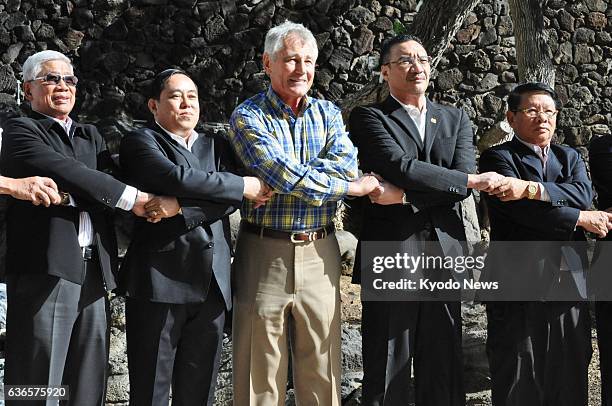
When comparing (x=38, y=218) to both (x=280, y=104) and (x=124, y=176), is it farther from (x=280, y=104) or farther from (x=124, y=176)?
(x=280, y=104)

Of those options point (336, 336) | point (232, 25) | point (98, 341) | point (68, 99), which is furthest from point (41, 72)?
point (232, 25)

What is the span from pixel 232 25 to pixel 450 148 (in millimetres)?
6446

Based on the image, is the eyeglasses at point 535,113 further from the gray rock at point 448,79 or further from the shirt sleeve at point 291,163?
the gray rock at point 448,79

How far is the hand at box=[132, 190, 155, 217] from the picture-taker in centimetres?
264

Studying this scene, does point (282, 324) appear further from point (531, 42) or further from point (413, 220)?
point (531, 42)

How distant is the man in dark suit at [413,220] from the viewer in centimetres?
282

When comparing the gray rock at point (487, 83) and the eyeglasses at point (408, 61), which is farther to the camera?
the gray rock at point (487, 83)

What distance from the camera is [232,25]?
352 inches

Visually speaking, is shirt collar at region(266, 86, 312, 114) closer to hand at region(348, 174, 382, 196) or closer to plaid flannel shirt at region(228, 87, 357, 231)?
plaid flannel shirt at region(228, 87, 357, 231)

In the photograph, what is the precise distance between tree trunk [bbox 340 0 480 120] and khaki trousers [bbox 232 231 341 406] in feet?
11.4

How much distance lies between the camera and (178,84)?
2781 mm

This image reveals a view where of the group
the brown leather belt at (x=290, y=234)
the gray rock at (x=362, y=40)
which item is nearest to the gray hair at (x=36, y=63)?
the brown leather belt at (x=290, y=234)

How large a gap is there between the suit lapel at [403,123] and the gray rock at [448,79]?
6480mm

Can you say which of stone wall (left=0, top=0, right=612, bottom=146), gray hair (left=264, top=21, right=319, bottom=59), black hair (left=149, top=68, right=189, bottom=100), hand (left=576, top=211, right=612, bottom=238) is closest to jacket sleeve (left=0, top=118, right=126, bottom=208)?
black hair (left=149, top=68, right=189, bottom=100)
